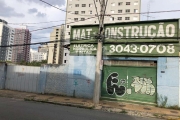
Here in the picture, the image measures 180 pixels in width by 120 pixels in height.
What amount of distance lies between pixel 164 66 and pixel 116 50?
132 inches

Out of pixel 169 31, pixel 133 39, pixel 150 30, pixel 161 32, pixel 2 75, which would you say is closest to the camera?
pixel 169 31

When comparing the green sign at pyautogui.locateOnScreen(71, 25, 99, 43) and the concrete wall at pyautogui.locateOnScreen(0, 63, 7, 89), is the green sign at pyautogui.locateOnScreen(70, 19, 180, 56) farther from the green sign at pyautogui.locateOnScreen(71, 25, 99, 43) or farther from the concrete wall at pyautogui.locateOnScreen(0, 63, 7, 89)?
the concrete wall at pyautogui.locateOnScreen(0, 63, 7, 89)

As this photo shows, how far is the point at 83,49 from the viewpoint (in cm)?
1223

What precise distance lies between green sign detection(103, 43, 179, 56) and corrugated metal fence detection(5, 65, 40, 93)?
21.8 ft

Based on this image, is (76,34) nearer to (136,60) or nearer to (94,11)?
(136,60)

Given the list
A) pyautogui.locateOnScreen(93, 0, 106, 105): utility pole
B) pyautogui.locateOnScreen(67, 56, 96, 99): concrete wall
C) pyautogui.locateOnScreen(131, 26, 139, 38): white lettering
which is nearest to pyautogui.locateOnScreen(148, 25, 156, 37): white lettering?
pyautogui.locateOnScreen(131, 26, 139, 38): white lettering

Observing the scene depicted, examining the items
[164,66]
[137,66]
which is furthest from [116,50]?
[164,66]

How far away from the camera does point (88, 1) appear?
183 ft

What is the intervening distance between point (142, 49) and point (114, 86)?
3.28 meters

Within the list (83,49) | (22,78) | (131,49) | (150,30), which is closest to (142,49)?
(131,49)

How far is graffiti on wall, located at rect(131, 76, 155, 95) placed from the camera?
10.5m

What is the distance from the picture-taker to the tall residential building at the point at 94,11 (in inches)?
1980

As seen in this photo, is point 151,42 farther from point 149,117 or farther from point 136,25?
point 149,117

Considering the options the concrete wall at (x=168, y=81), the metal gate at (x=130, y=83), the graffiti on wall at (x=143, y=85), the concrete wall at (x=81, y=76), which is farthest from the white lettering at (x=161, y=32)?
the concrete wall at (x=81, y=76)
